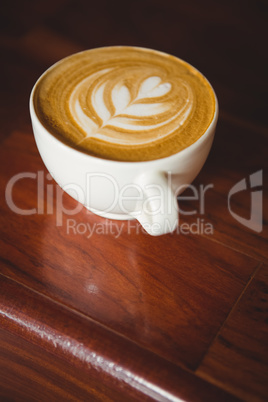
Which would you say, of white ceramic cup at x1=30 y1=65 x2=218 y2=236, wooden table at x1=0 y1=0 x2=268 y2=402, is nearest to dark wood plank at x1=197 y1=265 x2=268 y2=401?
wooden table at x1=0 y1=0 x2=268 y2=402

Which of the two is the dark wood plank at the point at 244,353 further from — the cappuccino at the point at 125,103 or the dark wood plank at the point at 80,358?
the cappuccino at the point at 125,103

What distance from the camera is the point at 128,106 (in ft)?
1.84

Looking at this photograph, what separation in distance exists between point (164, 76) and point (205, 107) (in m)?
0.08

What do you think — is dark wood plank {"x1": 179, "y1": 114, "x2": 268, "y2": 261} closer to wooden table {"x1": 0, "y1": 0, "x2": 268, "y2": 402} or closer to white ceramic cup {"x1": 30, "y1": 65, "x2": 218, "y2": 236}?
wooden table {"x1": 0, "y1": 0, "x2": 268, "y2": 402}

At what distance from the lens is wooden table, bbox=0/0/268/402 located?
482 mm

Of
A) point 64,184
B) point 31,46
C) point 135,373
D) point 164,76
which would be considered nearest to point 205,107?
point 164,76

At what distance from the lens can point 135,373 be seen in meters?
0.47

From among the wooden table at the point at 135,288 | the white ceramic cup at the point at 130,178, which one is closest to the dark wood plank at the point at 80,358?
the wooden table at the point at 135,288

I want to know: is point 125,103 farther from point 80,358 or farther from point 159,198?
point 80,358

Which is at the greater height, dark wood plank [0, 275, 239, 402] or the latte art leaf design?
the latte art leaf design

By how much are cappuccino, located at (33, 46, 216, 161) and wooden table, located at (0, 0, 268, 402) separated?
0.43 feet

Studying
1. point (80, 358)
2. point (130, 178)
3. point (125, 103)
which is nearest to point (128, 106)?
point (125, 103)

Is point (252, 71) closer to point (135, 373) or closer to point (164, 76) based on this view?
point (164, 76)

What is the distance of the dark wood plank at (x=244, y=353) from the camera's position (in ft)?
1.53
